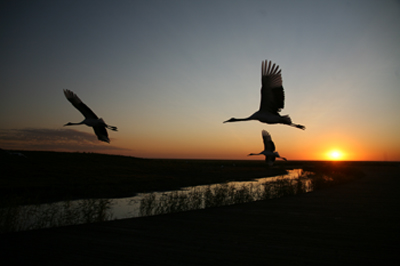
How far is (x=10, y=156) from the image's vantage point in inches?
1184

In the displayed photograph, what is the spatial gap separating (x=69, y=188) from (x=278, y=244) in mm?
18424

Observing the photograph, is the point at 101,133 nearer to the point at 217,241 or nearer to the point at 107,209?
the point at 217,241

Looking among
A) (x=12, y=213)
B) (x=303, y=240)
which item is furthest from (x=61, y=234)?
(x=303, y=240)

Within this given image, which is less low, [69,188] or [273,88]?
[273,88]

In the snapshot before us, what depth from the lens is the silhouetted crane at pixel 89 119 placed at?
7.00 metres

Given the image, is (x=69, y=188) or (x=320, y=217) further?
(x=69, y=188)

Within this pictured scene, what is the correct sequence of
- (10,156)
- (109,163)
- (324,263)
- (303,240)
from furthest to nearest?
(109,163)
(10,156)
(303,240)
(324,263)

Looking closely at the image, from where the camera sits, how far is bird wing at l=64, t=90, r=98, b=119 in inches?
282

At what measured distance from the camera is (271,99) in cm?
756

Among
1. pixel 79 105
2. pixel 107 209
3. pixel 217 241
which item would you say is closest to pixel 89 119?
pixel 79 105

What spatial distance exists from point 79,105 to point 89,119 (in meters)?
0.49

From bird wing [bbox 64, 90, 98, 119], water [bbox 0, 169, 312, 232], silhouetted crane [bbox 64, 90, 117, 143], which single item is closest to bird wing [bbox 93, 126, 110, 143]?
silhouetted crane [bbox 64, 90, 117, 143]

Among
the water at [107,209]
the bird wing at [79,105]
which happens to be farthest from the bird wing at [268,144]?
the bird wing at [79,105]

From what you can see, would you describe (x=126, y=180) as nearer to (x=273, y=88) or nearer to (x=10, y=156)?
(x=10, y=156)
